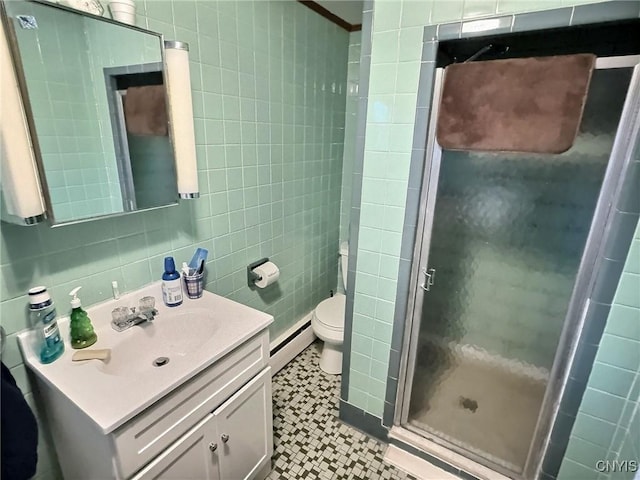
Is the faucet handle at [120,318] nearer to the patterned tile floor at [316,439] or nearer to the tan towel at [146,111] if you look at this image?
the tan towel at [146,111]

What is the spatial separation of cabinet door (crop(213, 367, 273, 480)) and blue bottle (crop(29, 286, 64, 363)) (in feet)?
1.77

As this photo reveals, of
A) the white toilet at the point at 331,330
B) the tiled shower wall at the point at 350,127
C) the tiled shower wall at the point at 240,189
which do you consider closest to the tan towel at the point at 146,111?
the tiled shower wall at the point at 240,189

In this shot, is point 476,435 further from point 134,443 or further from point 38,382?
point 38,382

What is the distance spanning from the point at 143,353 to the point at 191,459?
38cm

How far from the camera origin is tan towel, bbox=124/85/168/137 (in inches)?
46.5

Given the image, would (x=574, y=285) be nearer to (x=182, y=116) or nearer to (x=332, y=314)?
(x=332, y=314)

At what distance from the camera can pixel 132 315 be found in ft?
3.95

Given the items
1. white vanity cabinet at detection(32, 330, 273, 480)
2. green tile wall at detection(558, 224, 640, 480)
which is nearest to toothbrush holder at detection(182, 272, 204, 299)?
white vanity cabinet at detection(32, 330, 273, 480)

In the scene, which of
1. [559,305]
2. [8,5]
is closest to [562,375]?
[559,305]

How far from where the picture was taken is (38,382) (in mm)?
1063

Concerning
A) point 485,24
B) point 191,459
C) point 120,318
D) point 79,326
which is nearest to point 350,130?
point 485,24

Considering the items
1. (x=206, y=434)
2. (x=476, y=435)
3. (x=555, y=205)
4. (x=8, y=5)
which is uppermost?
(x=8, y=5)

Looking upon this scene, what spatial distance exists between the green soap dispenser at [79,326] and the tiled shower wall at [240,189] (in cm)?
9

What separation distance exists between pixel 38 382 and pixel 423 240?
1482 millimetres
